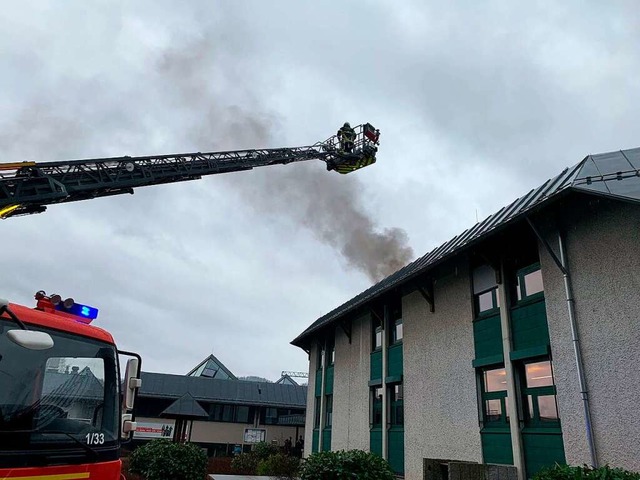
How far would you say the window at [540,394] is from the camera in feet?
31.3

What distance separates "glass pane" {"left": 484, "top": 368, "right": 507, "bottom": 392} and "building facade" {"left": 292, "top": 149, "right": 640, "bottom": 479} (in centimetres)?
3

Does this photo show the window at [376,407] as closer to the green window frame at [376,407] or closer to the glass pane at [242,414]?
the green window frame at [376,407]

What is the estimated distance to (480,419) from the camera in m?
11.3

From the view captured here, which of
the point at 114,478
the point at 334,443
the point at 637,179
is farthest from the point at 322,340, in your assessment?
the point at 114,478

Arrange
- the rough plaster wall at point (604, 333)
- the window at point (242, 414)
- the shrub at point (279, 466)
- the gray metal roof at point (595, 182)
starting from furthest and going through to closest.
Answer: the window at point (242, 414) → the shrub at point (279, 466) → the gray metal roof at point (595, 182) → the rough plaster wall at point (604, 333)

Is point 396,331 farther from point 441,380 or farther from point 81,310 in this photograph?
point 81,310

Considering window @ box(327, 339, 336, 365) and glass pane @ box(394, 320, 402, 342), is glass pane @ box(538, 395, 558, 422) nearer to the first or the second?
glass pane @ box(394, 320, 402, 342)

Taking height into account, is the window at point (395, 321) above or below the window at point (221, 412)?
above

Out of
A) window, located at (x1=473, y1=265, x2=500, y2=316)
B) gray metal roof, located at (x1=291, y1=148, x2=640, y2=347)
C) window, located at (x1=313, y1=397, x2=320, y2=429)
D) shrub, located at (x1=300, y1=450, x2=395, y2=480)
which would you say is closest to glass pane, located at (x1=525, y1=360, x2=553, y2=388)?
window, located at (x1=473, y1=265, x2=500, y2=316)

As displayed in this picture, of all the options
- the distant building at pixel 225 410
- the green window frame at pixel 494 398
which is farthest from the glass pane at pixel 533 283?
the distant building at pixel 225 410

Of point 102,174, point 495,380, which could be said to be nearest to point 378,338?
point 495,380

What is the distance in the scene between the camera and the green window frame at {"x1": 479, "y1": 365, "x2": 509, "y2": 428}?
10758mm

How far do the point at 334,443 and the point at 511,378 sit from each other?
11188mm

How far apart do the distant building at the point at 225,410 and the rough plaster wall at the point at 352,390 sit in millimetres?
16398
